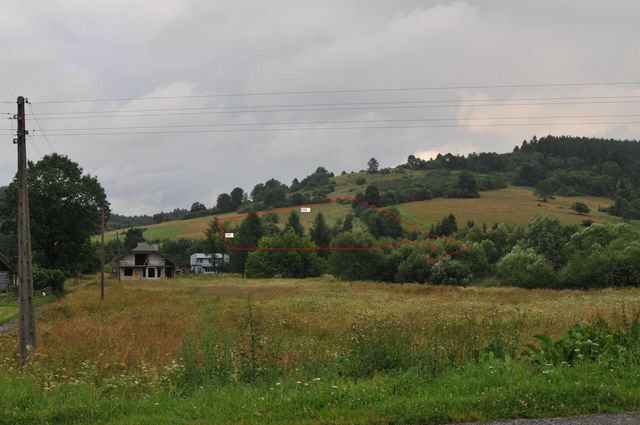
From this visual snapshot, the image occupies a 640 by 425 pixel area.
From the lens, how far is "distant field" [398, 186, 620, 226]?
3674 inches

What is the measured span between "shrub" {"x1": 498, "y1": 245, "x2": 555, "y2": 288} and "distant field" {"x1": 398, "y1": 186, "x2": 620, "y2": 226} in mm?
23978

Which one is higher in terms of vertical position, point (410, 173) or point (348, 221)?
point (410, 173)

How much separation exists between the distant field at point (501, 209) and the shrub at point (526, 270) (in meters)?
24.0

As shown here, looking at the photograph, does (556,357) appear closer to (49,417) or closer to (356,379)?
(356,379)

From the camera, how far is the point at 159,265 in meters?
94.3

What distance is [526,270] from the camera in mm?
63906

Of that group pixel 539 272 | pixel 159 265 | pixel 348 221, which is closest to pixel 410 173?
pixel 348 221

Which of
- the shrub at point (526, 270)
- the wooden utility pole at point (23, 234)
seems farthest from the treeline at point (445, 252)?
the wooden utility pole at point (23, 234)

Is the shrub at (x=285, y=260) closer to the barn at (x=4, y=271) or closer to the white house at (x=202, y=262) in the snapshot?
the white house at (x=202, y=262)

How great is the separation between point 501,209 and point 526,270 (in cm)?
3867

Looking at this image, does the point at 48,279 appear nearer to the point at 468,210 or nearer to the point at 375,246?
the point at 375,246

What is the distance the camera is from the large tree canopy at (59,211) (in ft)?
182

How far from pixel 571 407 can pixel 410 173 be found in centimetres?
14030

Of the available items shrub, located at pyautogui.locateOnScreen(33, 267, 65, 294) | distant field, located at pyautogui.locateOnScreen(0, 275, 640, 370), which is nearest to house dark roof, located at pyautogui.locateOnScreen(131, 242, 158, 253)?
shrub, located at pyautogui.locateOnScreen(33, 267, 65, 294)
